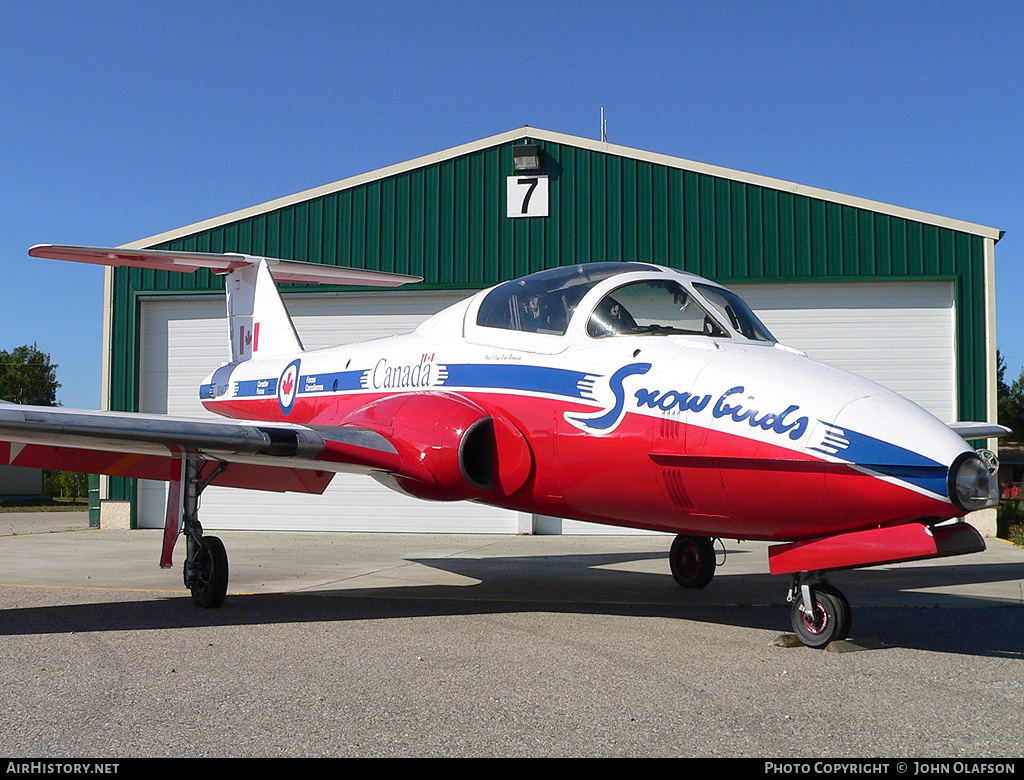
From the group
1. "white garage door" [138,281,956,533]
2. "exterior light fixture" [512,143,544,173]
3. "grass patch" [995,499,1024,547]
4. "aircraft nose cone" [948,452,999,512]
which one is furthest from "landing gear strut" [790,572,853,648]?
"exterior light fixture" [512,143,544,173]

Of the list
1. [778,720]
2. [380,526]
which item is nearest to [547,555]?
[380,526]

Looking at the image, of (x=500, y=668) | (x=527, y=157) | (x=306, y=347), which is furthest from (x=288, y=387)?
(x=527, y=157)

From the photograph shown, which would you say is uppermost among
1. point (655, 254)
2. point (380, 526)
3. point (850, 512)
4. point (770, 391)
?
point (655, 254)

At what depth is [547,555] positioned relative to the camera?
43.0ft

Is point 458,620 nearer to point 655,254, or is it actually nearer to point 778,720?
point 778,720

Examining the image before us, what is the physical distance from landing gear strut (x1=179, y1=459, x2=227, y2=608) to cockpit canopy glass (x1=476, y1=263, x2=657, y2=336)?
9.62 feet

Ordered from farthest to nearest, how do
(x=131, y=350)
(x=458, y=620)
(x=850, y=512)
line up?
(x=131, y=350) → (x=458, y=620) → (x=850, y=512)

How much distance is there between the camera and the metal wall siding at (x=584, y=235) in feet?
52.5

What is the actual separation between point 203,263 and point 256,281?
2.37 feet

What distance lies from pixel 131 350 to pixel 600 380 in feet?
47.5

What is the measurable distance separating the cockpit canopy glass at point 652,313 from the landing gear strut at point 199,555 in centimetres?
374

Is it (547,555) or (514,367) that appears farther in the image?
(547,555)

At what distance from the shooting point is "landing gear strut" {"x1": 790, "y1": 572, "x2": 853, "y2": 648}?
5680 millimetres
